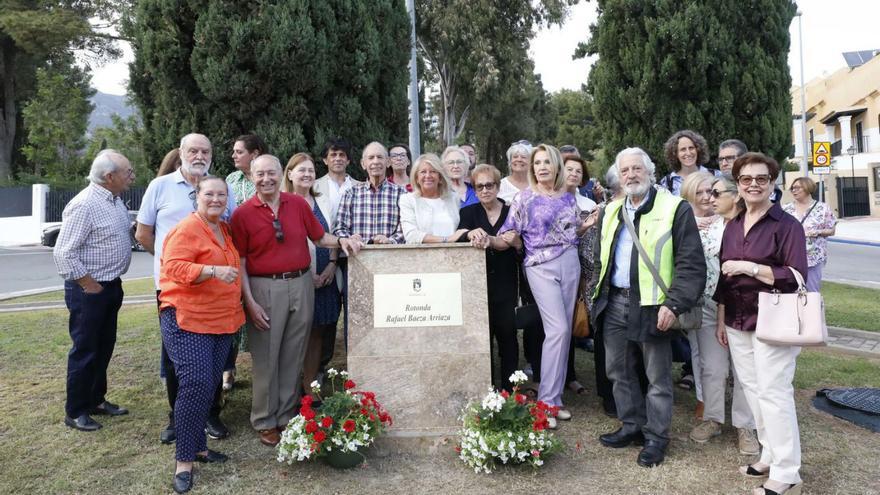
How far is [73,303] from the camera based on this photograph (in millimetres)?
4562

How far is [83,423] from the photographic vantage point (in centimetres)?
470

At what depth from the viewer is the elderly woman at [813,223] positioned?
5.96 metres

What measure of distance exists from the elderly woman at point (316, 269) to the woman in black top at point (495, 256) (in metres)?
1.19

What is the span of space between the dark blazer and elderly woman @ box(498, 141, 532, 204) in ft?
1.94

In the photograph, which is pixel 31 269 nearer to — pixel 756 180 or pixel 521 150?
pixel 521 150

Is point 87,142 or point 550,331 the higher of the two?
point 87,142

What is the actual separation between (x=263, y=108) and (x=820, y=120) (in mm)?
43986

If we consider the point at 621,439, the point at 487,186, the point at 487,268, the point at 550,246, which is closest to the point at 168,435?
the point at 487,268

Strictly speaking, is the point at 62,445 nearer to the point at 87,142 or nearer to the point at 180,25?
the point at 180,25

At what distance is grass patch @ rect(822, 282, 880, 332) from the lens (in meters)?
7.92

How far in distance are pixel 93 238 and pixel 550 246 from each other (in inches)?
136

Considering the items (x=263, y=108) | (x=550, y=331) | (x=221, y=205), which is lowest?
(x=550, y=331)

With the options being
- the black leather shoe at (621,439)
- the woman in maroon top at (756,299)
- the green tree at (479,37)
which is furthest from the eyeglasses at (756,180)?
the green tree at (479,37)

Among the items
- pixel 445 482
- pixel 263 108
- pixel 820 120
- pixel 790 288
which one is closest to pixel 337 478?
pixel 445 482
